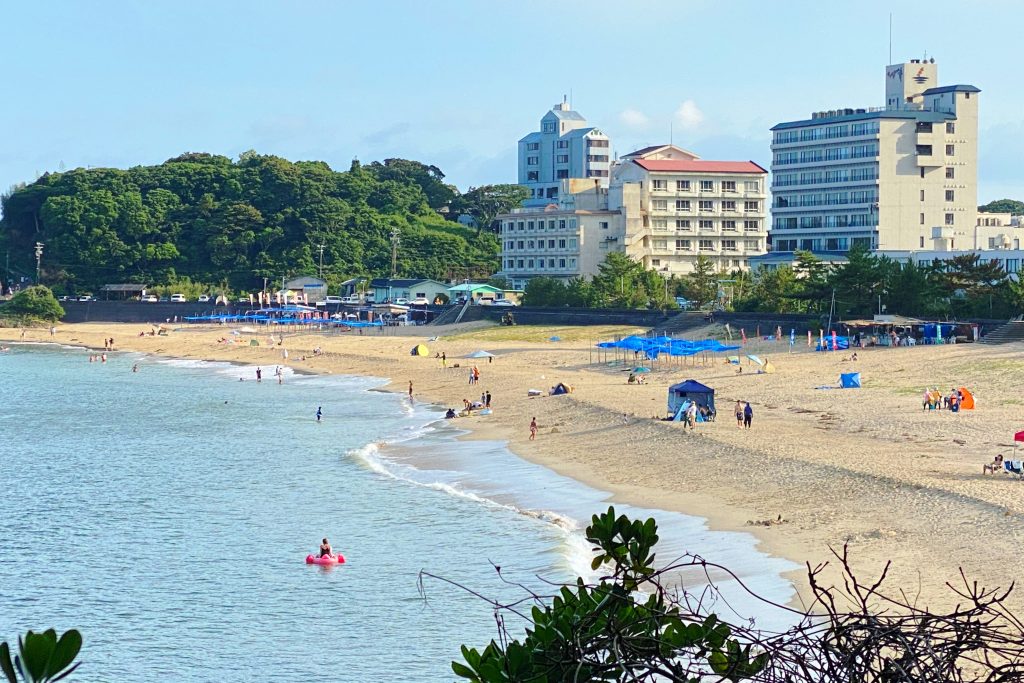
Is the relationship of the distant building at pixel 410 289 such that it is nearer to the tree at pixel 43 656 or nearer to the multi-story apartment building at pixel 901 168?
the multi-story apartment building at pixel 901 168

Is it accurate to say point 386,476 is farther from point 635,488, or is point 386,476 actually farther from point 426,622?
point 426,622

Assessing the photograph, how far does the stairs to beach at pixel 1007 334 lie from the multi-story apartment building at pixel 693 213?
49667mm

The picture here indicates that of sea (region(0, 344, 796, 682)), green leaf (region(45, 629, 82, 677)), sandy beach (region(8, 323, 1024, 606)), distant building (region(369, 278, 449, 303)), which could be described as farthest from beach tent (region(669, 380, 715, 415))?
distant building (region(369, 278, 449, 303))

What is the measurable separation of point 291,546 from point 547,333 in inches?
2295

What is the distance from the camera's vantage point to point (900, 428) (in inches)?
1478

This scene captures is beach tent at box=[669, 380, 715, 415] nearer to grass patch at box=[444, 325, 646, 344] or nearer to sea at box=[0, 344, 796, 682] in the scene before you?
sea at box=[0, 344, 796, 682]

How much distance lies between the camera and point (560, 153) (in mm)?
167750

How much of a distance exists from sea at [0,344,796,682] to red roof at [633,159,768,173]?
60.3 m

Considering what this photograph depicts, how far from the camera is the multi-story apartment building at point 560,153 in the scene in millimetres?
162250

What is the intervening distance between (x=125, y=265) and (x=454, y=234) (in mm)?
36108

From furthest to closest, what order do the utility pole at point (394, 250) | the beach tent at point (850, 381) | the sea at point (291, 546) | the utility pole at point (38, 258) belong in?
the utility pole at point (38, 258), the utility pole at point (394, 250), the beach tent at point (850, 381), the sea at point (291, 546)

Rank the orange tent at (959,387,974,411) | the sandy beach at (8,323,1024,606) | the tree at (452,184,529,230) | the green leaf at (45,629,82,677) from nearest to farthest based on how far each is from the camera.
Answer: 1. the green leaf at (45,629,82,677)
2. the sandy beach at (8,323,1024,606)
3. the orange tent at (959,387,974,411)
4. the tree at (452,184,529,230)

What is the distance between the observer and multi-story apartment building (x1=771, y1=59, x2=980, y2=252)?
96.9m

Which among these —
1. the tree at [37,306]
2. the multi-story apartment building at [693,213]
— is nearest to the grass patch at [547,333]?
the multi-story apartment building at [693,213]
